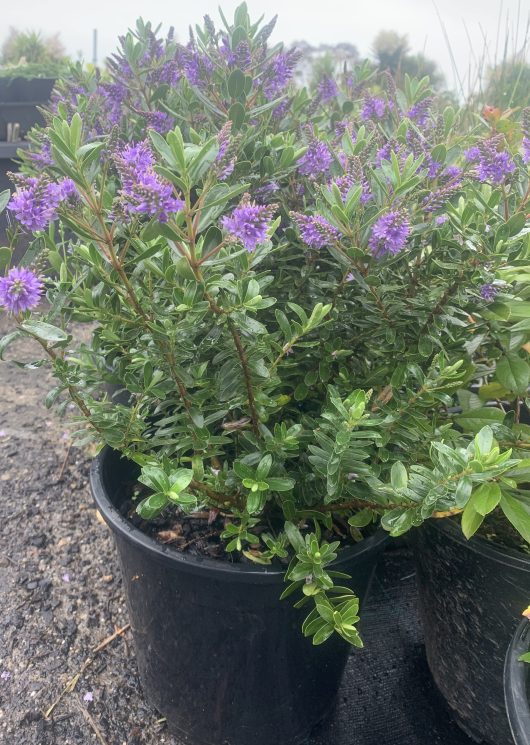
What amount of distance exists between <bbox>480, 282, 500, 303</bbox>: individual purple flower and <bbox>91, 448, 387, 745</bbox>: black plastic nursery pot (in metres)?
0.51

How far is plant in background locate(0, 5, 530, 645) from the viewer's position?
0.90 metres

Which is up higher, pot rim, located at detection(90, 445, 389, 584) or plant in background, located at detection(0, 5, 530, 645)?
plant in background, located at detection(0, 5, 530, 645)

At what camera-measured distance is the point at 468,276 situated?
40.8 inches

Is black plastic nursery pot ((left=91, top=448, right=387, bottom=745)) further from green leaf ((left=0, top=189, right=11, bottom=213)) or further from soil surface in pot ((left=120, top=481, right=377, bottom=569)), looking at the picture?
green leaf ((left=0, top=189, right=11, bottom=213))

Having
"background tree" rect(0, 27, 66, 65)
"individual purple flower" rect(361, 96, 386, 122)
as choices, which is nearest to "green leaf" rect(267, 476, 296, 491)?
"individual purple flower" rect(361, 96, 386, 122)

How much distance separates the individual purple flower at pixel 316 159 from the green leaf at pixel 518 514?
0.69m

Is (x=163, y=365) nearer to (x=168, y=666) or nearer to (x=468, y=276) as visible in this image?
(x=468, y=276)

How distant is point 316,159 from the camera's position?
1.19 m

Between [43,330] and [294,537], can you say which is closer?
[43,330]

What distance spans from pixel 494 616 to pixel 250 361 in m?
0.76

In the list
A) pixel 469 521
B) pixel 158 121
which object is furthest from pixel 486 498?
pixel 158 121

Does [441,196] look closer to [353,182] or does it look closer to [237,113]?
[353,182]

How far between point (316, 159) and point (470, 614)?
3.28ft

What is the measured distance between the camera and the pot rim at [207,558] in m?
1.14
